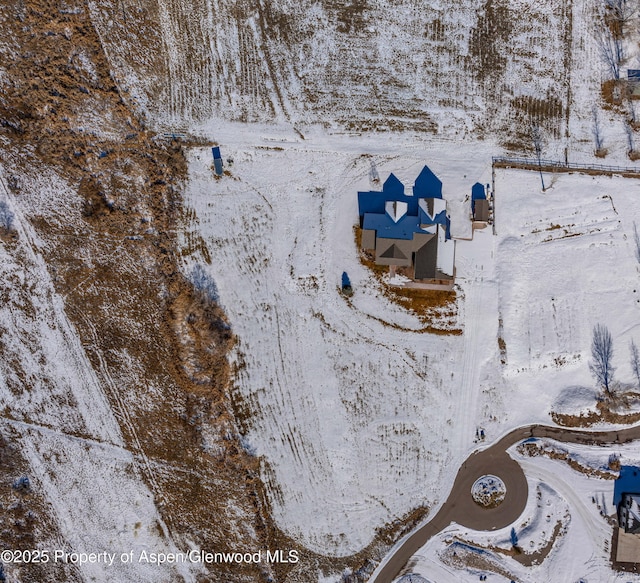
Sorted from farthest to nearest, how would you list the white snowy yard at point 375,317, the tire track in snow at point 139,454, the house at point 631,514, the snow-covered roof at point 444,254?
the white snowy yard at point 375,317, the tire track in snow at point 139,454, the snow-covered roof at point 444,254, the house at point 631,514

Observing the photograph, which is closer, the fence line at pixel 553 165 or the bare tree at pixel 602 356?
the bare tree at pixel 602 356

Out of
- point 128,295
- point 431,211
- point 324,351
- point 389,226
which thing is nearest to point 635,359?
point 431,211

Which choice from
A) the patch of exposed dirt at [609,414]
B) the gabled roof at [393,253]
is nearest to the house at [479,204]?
the gabled roof at [393,253]

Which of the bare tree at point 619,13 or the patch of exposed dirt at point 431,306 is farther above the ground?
the bare tree at point 619,13

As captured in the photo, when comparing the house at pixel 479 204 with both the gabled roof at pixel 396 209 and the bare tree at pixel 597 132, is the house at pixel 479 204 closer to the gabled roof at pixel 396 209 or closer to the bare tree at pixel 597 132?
the gabled roof at pixel 396 209

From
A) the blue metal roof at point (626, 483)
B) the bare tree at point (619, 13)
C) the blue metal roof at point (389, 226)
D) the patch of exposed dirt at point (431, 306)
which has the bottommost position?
the blue metal roof at point (626, 483)

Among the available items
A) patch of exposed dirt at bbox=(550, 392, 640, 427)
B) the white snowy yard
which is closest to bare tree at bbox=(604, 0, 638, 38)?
the white snowy yard

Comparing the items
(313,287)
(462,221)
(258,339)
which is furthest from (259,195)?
(462,221)

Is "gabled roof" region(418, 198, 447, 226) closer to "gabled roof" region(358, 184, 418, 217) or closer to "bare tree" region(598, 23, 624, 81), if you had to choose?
"gabled roof" region(358, 184, 418, 217)

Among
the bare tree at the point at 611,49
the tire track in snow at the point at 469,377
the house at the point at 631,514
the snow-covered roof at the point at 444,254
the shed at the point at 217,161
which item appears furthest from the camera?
the bare tree at the point at 611,49
